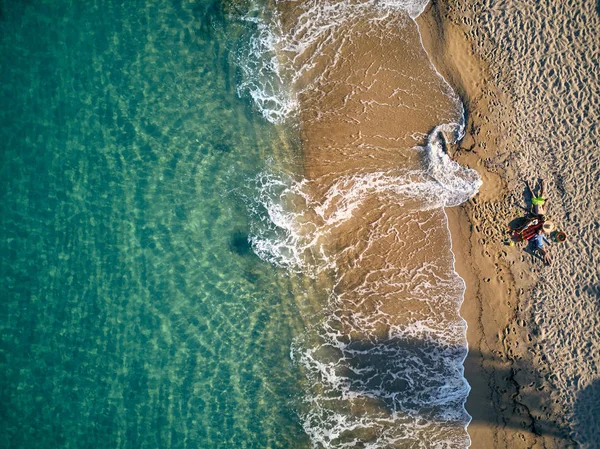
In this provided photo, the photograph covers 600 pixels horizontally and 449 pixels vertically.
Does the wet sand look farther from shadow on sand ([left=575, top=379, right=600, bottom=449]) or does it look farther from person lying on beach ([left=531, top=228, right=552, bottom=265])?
shadow on sand ([left=575, top=379, right=600, bottom=449])

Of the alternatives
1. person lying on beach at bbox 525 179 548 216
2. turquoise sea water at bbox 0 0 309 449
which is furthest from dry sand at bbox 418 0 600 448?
turquoise sea water at bbox 0 0 309 449

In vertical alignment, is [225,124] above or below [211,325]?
above

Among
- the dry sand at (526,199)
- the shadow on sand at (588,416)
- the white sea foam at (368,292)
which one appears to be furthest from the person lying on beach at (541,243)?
the shadow on sand at (588,416)

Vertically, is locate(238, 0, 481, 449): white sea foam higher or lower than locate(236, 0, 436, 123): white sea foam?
lower

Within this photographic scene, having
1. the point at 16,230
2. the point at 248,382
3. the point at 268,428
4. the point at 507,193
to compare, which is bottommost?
the point at 268,428

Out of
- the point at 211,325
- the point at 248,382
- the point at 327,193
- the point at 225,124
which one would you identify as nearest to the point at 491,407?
the point at 248,382

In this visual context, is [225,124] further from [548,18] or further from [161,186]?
[548,18]

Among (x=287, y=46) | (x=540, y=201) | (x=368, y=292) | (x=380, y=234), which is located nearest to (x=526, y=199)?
(x=540, y=201)
